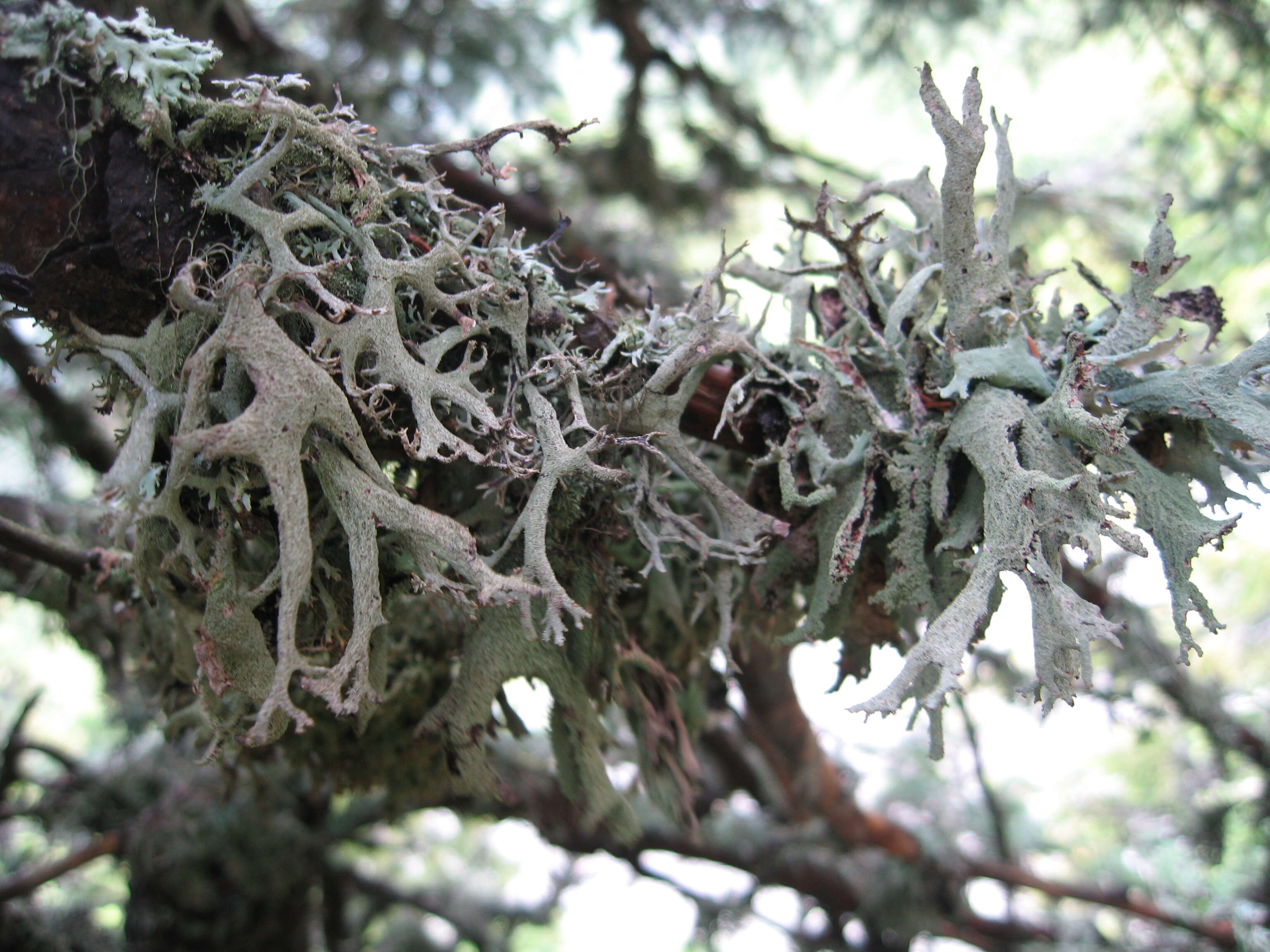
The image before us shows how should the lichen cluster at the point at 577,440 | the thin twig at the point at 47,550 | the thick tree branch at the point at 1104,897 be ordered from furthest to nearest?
the thick tree branch at the point at 1104,897 → the thin twig at the point at 47,550 → the lichen cluster at the point at 577,440

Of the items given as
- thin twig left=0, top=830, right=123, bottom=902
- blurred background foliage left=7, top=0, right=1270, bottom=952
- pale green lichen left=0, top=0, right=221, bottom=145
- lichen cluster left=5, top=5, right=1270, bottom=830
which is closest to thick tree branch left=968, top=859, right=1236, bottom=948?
blurred background foliage left=7, top=0, right=1270, bottom=952

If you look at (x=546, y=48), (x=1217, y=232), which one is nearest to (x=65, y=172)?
(x=546, y=48)

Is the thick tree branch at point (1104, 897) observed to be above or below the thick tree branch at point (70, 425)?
below

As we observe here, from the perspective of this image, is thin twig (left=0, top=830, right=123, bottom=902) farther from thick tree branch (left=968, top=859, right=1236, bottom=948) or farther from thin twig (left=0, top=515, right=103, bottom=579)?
thick tree branch (left=968, top=859, right=1236, bottom=948)

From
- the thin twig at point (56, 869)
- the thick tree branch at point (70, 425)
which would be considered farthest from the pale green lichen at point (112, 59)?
the thin twig at point (56, 869)

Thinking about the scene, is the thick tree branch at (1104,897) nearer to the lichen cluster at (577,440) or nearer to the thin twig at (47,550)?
the lichen cluster at (577,440)

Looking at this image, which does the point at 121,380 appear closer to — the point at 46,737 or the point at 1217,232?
the point at 1217,232

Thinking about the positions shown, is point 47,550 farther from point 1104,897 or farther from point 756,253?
point 756,253
